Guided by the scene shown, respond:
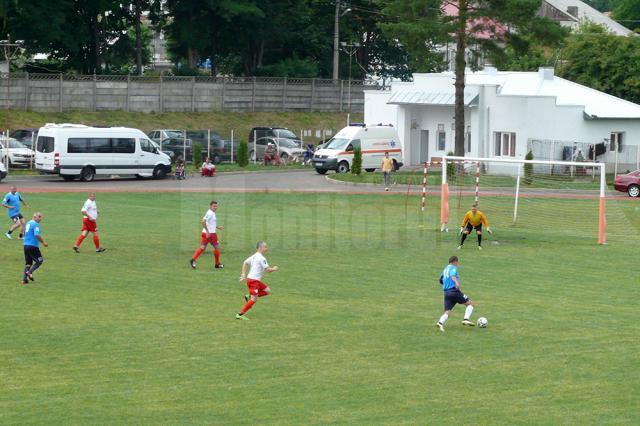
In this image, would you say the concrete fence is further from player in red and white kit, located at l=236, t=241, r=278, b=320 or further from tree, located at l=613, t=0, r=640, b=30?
tree, located at l=613, t=0, r=640, b=30

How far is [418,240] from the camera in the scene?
3584cm

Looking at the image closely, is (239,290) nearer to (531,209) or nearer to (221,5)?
(531,209)

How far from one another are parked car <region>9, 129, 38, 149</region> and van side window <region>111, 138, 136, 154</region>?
6.39m

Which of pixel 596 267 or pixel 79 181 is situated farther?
pixel 79 181

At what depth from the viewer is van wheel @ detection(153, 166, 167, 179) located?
56594 mm

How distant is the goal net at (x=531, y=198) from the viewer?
38125 millimetres

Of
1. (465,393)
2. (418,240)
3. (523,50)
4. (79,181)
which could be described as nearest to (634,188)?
(523,50)

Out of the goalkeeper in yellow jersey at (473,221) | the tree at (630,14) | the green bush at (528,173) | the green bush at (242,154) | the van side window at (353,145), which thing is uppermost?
the tree at (630,14)

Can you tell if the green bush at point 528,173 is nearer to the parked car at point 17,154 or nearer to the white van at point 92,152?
the white van at point 92,152

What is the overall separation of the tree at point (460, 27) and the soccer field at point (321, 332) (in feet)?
67.8

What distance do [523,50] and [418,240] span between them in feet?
83.2

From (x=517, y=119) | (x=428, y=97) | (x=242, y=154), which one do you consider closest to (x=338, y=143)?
(x=242, y=154)

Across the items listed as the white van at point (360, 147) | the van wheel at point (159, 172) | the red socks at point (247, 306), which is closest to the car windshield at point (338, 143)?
the white van at point (360, 147)

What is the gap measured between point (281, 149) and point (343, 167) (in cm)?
838
